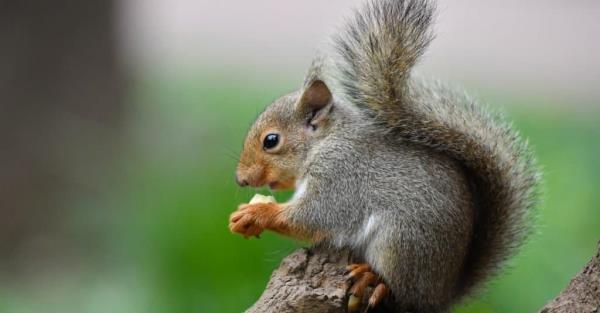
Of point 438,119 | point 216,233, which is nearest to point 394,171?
point 438,119

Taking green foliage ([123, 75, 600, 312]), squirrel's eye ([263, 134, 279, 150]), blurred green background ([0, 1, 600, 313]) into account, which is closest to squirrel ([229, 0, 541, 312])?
squirrel's eye ([263, 134, 279, 150])

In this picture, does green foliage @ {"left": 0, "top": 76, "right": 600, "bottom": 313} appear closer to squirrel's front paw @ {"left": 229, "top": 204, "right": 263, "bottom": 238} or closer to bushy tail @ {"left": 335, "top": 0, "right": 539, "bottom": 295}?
bushy tail @ {"left": 335, "top": 0, "right": 539, "bottom": 295}

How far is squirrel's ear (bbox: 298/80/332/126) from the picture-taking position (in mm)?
2080

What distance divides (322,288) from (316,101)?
44cm

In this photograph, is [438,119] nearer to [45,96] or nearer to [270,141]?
[270,141]

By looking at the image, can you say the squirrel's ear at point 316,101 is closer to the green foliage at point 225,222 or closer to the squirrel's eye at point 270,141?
the squirrel's eye at point 270,141

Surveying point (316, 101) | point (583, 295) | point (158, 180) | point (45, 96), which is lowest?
point (583, 295)

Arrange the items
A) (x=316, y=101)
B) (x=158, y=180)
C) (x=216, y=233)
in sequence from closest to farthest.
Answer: (x=316, y=101), (x=216, y=233), (x=158, y=180)

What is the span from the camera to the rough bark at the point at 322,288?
171 cm

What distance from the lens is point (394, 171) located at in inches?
77.2

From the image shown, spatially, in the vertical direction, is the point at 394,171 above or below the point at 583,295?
above

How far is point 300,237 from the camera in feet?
6.55

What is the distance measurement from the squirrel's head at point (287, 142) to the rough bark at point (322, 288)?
0.22 meters

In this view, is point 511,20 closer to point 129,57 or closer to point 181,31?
point 181,31
